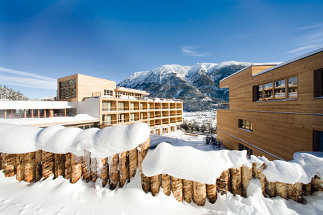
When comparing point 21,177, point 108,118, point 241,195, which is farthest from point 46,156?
point 108,118

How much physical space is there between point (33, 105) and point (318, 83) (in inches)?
1001

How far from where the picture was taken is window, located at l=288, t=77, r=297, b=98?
6.94 meters

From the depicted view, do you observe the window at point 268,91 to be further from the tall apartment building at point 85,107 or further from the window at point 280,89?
the tall apartment building at point 85,107

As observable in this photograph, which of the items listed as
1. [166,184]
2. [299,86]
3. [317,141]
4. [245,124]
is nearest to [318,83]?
[299,86]

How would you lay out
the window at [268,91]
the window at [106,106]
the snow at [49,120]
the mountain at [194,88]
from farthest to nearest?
the mountain at [194,88]
the window at [106,106]
the snow at [49,120]
the window at [268,91]

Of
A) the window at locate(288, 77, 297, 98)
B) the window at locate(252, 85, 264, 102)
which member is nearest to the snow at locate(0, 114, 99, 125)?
the window at locate(252, 85, 264, 102)

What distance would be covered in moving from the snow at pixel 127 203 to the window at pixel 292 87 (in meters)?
7.26

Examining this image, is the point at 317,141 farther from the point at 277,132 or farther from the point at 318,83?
the point at 318,83

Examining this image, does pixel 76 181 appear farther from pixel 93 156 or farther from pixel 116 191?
pixel 116 191

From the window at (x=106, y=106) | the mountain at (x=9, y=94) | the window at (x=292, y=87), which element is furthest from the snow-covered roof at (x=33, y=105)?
the mountain at (x=9, y=94)

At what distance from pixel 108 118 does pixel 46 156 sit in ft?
59.6

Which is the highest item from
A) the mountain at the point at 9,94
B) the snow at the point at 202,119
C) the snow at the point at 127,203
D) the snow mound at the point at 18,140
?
the mountain at the point at 9,94

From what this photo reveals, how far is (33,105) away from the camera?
Answer: 49.7 ft

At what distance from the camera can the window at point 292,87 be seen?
694 centimetres
